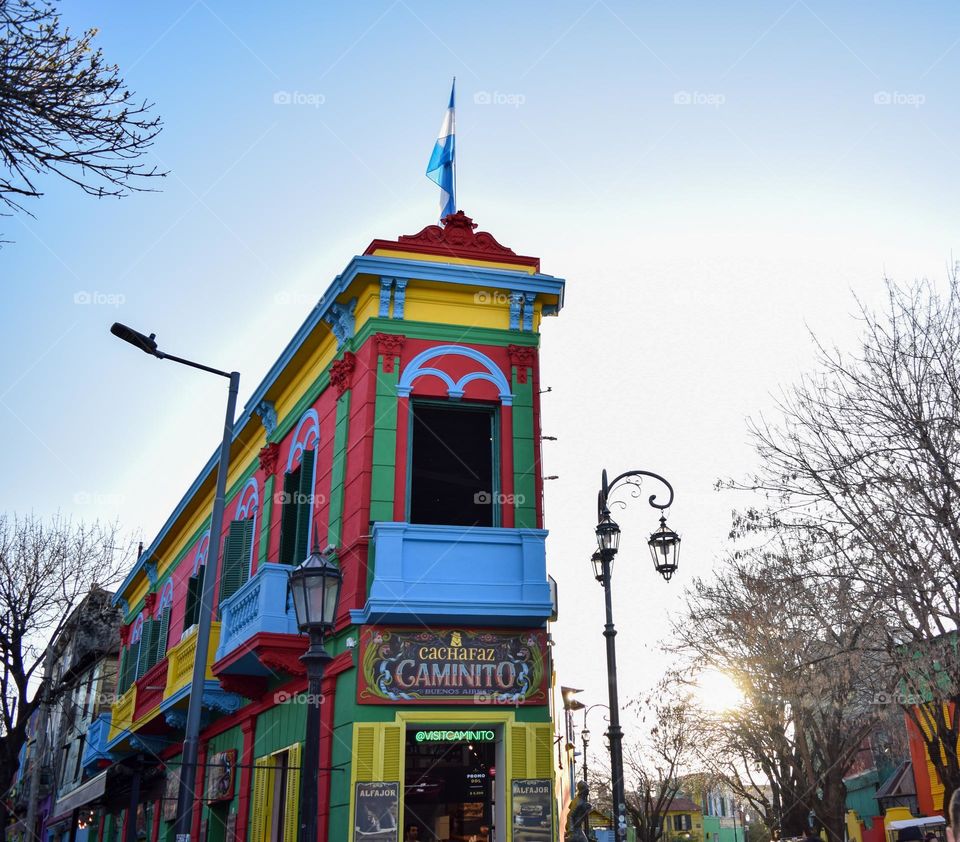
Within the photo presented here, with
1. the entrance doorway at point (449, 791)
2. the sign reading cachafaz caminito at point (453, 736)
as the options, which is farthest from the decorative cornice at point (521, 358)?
the entrance doorway at point (449, 791)

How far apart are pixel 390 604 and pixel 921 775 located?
31671 millimetres

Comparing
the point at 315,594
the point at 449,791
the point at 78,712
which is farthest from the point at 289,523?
the point at 78,712

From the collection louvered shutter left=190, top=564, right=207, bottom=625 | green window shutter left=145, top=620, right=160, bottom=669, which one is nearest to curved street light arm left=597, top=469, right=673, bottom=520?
louvered shutter left=190, top=564, right=207, bottom=625

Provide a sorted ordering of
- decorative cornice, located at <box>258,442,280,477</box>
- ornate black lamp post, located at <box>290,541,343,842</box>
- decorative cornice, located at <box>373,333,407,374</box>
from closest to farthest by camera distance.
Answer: ornate black lamp post, located at <box>290,541,343,842</box> < decorative cornice, located at <box>373,333,407,374</box> < decorative cornice, located at <box>258,442,280,477</box>

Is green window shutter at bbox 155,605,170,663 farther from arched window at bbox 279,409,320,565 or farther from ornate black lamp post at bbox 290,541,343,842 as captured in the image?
ornate black lamp post at bbox 290,541,343,842

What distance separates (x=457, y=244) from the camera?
50.9ft

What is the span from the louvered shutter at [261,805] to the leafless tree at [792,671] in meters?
8.55

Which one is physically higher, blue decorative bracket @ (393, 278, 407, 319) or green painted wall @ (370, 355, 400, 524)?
blue decorative bracket @ (393, 278, 407, 319)

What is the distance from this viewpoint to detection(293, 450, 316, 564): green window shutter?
52.0 feet

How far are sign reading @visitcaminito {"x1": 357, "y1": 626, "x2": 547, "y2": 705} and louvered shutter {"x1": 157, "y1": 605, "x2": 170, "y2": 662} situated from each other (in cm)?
1424

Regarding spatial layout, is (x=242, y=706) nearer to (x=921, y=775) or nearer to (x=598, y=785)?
(x=921, y=775)

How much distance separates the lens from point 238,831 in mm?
16281

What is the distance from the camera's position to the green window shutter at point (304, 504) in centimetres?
1584

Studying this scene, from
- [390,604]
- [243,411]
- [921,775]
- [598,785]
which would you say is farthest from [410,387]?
[598,785]
